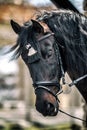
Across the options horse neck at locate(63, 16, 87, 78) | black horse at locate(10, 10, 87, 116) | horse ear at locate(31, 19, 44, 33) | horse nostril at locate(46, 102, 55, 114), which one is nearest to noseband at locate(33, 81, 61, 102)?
black horse at locate(10, 10, 87, 116)

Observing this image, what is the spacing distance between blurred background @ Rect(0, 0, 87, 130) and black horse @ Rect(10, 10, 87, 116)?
357 millimetres

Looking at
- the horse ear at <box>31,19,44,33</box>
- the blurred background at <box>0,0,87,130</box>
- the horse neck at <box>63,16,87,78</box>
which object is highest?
the horse ear at <box>31,19,44,33</box>

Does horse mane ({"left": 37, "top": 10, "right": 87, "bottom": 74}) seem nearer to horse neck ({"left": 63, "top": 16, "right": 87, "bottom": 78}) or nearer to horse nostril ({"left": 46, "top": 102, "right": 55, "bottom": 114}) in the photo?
horse neck ({"left": 63, "top": 16, "right": 87, "bottom": 78})

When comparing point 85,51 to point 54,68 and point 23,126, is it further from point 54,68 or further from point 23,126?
point 23,126

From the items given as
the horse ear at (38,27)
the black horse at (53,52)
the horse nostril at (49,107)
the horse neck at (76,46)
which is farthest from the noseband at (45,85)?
the horse ear at (38,27)

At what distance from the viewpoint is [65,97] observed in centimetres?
1700

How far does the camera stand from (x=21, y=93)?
1825 cm

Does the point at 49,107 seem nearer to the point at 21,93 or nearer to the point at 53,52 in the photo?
the point at 53,52

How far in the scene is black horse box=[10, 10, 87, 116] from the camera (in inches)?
205


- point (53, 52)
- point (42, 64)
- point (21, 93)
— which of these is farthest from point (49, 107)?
point (21, 93)

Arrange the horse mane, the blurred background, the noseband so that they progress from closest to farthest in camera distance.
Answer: the noseband < the horse mane < the blurred background

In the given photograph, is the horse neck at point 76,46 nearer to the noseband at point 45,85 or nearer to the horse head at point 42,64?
the horse head at point 42,64

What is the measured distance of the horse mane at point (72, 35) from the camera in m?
5.30

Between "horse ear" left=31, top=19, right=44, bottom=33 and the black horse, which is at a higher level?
"horse ear" left=31, top=19, right=44, bottom=33
